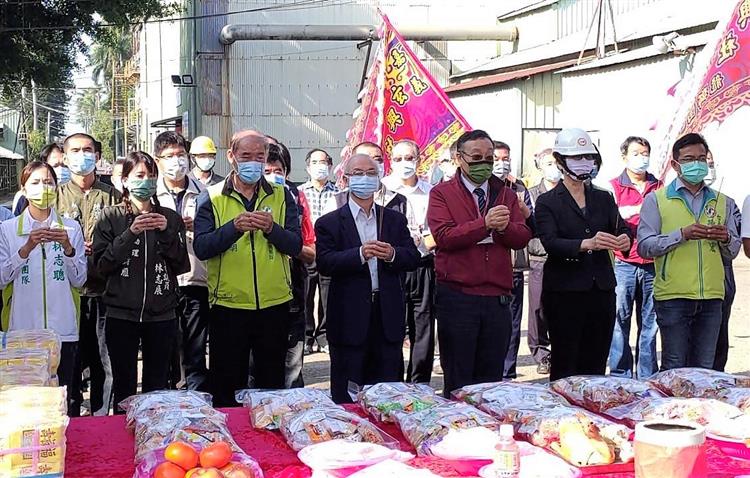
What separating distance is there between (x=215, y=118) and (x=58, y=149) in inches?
721

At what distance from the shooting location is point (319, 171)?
24.8 feet

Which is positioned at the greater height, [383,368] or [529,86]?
[529,86]

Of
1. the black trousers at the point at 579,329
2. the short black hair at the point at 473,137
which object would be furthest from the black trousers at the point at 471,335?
the short black hair at the point at 473,137

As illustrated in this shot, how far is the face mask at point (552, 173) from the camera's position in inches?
300

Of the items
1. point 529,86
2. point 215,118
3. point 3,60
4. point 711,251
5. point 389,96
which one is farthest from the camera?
point 215,118

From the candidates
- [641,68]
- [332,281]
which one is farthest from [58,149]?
[641,68]

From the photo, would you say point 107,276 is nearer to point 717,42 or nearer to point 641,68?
point 717,42

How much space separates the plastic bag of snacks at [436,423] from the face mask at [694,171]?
2749 mm

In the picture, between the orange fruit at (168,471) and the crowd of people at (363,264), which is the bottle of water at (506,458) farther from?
the crowd of people at (363,264)

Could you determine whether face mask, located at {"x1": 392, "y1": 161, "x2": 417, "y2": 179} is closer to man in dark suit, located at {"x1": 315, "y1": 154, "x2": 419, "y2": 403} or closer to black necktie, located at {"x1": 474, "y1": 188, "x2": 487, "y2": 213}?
man in dark suit, located at {"x1": 315, "y1": 154, "x2": 419, "y2": 403}

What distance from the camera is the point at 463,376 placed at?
16.5ft

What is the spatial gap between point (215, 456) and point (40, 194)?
9.44 ft

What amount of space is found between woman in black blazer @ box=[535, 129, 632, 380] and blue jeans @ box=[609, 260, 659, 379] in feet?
4.55

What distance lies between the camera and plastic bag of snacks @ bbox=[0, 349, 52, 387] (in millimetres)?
3088
